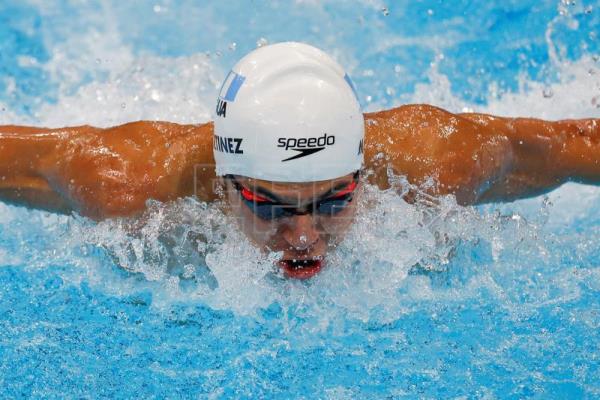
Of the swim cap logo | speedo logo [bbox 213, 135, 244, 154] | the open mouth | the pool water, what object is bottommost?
the pool water

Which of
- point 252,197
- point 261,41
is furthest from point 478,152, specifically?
point 261,41

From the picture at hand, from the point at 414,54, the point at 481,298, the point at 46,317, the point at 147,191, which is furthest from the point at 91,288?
the point at 414,54

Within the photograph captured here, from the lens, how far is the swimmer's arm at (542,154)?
3.18m

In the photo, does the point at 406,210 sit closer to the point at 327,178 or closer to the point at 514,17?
the point at 327,178

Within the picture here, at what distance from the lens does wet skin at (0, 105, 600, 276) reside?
9.92 ft

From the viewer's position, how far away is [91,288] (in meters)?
3.33

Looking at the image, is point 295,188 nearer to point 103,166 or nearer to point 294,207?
point 294,207

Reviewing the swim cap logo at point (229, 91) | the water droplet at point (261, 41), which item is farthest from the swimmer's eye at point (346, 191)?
the water droplet at point (261, 41)

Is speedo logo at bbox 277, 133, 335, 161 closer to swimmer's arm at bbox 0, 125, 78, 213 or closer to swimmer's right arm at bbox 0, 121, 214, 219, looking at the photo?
swimmer's right arm at bbox 0, 121, 214, 219

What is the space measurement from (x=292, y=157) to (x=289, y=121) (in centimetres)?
11

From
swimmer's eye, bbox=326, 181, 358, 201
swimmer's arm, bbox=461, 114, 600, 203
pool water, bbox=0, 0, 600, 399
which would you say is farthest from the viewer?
swimmer's arm, bbox=461, 114, 600, 203

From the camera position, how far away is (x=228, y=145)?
2.79 meters

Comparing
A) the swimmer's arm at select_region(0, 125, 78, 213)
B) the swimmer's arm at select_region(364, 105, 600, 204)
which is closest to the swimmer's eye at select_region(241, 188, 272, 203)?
the swimmer's arm at select_region(364, 105, 600, 204)

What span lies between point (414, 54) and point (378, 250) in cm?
191
